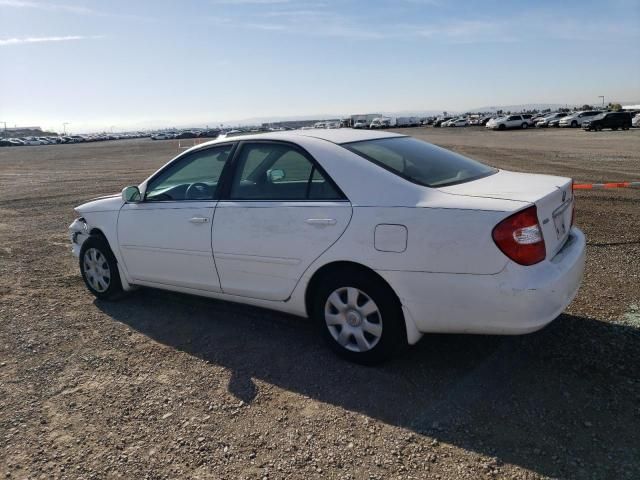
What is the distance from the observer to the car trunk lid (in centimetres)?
326

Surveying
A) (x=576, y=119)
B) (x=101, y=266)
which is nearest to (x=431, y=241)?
(x=101, y=266)

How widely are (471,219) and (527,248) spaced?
14.4 inches

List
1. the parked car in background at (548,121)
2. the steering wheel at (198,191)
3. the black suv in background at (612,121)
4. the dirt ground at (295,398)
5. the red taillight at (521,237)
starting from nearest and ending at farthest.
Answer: the dirt ground at (295,398)
the red taillight at (521,237)
the steering wheel at (198,191)
the black suv in background at (612,121)
the parked car in background at (548,121)

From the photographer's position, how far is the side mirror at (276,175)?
13.5 feet

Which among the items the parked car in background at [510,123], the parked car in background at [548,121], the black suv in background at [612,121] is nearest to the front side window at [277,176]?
the black suv in background at [612,121]

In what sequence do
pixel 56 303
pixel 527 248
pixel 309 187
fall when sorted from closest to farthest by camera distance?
pixel 527 248 < pixel 309 187 < pixel 56 303

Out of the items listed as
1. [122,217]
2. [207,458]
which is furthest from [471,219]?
[122,217]

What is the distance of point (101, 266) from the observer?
17.5 feet

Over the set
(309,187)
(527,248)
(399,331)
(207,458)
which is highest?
(309,187)

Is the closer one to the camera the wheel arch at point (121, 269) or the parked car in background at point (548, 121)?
the wheel arch at point (121, 269)

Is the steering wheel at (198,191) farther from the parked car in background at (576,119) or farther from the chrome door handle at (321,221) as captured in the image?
the parked car in background at (576,119)

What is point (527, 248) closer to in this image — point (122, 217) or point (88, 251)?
point (122, 217)

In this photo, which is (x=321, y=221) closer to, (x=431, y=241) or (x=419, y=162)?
(x=431, y=241)

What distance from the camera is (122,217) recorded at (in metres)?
5.04
